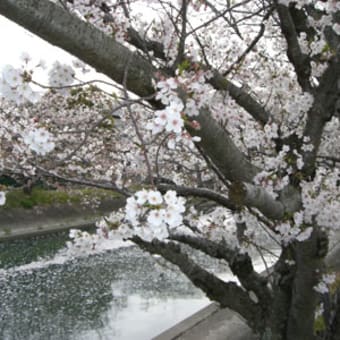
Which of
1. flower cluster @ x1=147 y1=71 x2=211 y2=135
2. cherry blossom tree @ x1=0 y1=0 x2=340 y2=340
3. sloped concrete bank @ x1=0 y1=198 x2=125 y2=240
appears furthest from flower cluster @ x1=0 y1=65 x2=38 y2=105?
sloped concrete bank @ x1=0 y1=198 x2=125 y2=240

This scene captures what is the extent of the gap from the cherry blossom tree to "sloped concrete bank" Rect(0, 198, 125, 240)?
457 inches

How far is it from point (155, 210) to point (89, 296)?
9.13 m

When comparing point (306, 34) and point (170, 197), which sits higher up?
point (306, 34)

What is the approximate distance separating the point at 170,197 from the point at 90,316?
26.0ft

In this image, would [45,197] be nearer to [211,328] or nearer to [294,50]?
[211,328]

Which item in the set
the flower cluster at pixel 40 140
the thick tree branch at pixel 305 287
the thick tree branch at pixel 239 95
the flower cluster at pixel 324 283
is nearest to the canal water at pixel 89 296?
the thick tree branch at pixel 305 287

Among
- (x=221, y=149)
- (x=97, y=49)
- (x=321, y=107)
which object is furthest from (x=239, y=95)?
(x=97, y=49)

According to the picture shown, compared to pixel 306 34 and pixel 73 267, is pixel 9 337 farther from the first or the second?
pixel 306 34

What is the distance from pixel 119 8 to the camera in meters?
3.81

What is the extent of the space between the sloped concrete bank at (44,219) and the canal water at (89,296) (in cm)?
211

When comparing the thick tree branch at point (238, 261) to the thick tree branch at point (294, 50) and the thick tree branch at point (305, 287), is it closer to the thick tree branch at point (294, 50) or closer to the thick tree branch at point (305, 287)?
the thick tree branch at point (305, 287)

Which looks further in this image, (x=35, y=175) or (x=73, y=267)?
(x=73, y=267)

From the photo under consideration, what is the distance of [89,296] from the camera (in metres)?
10.4

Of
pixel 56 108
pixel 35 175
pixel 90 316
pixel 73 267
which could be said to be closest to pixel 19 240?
pixel 73 267
